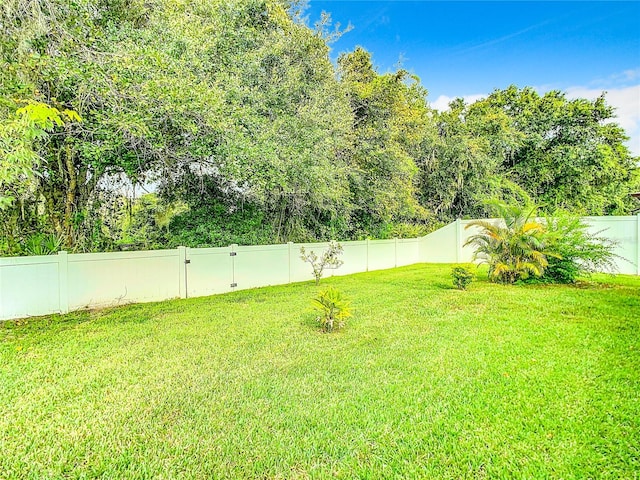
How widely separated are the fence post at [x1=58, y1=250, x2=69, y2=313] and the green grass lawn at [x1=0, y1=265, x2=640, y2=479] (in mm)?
458

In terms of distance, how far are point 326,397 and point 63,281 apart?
5288 mm

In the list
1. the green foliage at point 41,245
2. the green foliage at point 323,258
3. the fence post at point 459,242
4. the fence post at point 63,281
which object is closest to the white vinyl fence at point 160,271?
the fence post at point 63,281

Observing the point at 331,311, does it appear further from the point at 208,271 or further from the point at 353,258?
the point at 353,258

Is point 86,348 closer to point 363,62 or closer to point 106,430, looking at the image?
point 106,430

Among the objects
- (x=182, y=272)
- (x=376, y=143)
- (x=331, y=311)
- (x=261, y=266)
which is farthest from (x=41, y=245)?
(x=376, y=143)

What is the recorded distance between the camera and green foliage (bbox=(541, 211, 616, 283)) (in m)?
7.54

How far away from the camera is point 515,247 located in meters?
7.87

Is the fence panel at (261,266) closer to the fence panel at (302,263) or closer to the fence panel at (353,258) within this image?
the fence panel at (302,263)

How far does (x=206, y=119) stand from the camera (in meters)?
6.26

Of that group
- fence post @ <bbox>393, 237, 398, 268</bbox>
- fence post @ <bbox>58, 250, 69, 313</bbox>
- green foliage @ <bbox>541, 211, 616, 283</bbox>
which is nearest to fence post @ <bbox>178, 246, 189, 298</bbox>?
fence post @ <bbox>58, 250, 69, 313</bbox>

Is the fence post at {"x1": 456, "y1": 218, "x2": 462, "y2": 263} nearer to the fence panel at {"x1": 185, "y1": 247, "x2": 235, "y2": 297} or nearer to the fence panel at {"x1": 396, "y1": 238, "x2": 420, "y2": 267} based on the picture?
the fence panel at {"x1": 396, "y1": 238, "x2": 420, "y2": 267}

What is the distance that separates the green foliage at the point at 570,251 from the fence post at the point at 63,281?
931cm

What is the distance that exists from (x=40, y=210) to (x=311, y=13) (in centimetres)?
855

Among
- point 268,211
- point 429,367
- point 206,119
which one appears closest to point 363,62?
point 268,211
